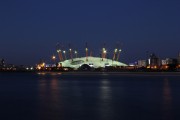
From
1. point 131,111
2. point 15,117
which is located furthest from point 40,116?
point 131,111

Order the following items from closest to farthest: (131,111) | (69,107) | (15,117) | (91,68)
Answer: (15,117) → (131,111) → (69,107) → (91,68)

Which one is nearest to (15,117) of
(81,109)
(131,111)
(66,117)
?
(66,117)

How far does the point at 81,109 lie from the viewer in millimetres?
23953

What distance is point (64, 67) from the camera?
19425 centimetres

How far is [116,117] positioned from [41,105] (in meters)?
6.87

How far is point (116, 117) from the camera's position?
68.3 ft

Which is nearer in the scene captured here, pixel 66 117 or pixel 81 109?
pixel 66 117

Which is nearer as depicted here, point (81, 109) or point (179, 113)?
point (179, 113)

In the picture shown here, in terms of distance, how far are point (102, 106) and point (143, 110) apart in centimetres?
324

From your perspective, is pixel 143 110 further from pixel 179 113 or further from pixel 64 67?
pixel 64 67

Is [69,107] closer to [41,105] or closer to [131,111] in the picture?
[41,105]

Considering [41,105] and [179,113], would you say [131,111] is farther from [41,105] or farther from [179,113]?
[41,105]

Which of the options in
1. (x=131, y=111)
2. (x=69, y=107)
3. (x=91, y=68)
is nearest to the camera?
(x=131, y=111)

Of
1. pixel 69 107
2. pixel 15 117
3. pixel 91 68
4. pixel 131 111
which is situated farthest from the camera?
pixel 91 68
